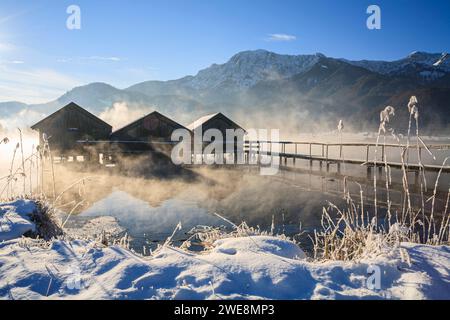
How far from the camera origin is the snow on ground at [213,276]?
248 centimetres

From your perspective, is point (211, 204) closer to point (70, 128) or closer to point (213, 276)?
point (213, 276)

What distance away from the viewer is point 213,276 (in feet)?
8.75

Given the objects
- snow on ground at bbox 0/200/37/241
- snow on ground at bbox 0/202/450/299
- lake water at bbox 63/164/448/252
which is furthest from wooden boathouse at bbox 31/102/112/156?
snow on ground at bbox 0/202/450/299

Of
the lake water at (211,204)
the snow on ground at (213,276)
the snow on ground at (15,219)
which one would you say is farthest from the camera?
the lake water at (211,204)

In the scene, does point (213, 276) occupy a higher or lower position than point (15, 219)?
higher

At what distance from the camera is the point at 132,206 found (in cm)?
1395

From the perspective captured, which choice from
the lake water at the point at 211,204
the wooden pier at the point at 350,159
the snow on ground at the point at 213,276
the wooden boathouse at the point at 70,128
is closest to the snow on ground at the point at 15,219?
the snow on ground at the point at 213,276

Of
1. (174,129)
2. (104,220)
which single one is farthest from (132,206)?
(174,129)

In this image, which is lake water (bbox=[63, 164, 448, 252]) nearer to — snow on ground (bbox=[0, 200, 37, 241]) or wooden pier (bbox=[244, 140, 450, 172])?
wooden pier (bbox=[244, 140, 450, 172])

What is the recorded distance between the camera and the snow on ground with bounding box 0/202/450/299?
2.48 m

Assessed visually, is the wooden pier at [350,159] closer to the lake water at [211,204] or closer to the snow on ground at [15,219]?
the lake water at [211,204]

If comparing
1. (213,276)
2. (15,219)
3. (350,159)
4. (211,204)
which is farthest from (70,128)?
(213,276)

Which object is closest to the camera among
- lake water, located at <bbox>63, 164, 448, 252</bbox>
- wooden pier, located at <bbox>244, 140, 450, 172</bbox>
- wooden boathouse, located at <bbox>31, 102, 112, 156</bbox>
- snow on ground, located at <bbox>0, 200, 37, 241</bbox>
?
snow on ground, located at <bbox>0, 200, 37, 241</bbox>
